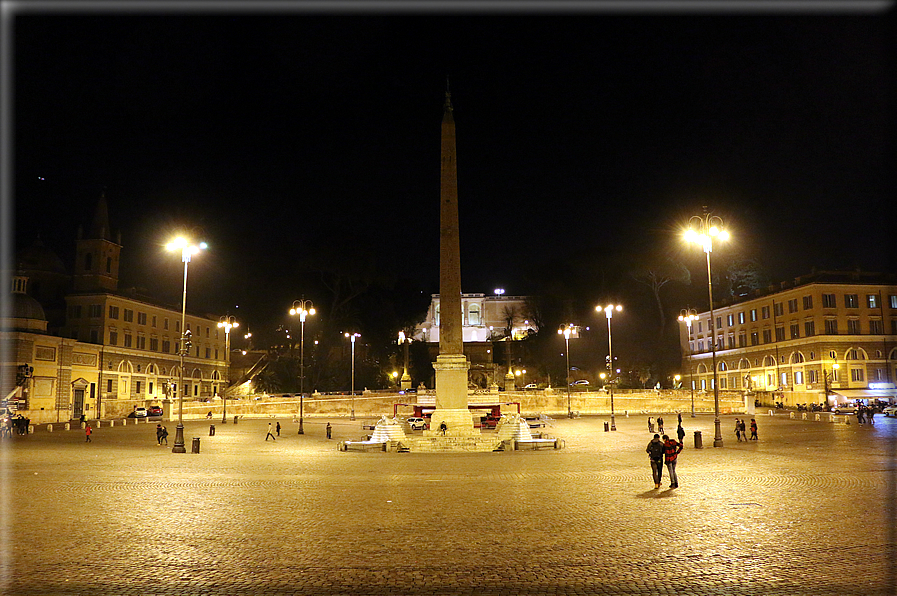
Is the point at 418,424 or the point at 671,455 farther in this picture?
the point at 418,424

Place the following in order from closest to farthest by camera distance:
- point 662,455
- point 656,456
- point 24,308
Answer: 1. point 656,456
2. point 662,455
3. point 24,308

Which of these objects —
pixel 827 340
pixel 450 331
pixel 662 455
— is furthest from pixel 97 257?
pixel 827 340

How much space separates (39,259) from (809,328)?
219 ft

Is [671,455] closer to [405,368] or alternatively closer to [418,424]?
[418,424]

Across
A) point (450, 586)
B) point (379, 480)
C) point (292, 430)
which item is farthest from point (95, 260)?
point (450, 586)

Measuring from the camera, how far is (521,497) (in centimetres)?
1265

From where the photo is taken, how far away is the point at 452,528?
975cm

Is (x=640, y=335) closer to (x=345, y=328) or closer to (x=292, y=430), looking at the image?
(x=345, y=328)

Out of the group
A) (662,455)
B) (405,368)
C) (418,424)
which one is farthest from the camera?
(405,368)

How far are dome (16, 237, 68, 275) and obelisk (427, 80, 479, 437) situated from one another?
45737 millimetres

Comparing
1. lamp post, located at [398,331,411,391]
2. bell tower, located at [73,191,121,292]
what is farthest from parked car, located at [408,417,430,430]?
bell tower, located at [73,191,121,292]

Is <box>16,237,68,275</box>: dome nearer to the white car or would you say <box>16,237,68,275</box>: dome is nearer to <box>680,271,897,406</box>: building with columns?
the white car

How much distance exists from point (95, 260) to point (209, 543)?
56599 millimetres

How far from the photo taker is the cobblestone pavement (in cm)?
707
